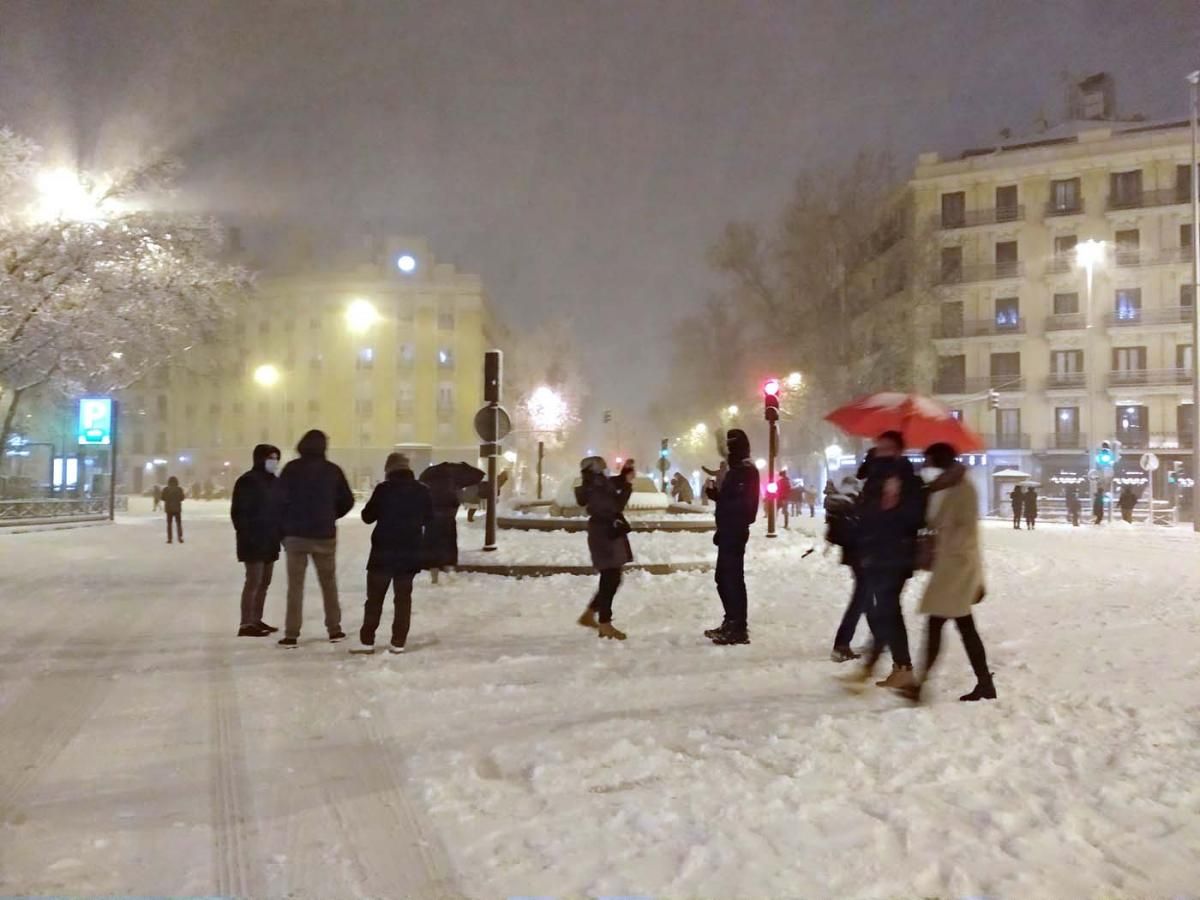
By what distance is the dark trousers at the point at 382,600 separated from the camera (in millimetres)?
8203

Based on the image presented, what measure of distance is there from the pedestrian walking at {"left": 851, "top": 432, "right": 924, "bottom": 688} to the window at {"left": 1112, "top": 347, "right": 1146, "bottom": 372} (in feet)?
171

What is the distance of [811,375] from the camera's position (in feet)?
147

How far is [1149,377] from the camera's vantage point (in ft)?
169

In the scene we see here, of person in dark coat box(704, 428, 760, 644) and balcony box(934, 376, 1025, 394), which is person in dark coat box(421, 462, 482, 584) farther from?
balcony box(934, 376, 1025, 394)

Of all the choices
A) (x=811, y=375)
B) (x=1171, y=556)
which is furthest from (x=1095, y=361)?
(x=1171, y=556)

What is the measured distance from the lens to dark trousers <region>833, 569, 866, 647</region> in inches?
297

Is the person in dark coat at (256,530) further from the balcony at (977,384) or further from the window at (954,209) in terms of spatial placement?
the window at (954,209)

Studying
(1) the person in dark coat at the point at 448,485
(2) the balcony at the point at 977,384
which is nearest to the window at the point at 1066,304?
(2) the balcony at the point at 977,384

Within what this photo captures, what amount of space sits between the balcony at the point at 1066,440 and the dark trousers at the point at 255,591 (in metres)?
51.8

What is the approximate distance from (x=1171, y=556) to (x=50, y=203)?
29148mm

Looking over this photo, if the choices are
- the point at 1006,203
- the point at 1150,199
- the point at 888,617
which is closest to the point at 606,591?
the point at 888,617

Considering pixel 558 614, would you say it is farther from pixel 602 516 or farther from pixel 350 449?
pixel 350 449

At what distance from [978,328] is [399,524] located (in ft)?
174

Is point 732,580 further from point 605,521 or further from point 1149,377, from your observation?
point 1149,377
